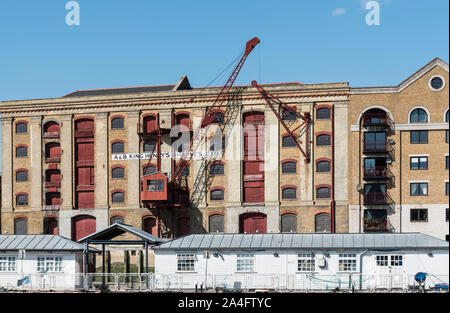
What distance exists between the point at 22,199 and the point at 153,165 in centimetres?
1373

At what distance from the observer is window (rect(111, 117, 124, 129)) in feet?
244

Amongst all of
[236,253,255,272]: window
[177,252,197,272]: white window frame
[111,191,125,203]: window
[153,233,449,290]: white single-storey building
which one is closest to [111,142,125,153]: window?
[111,191,125,203]: window

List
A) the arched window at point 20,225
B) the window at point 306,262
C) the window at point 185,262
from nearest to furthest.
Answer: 1. the window at point 306,262
2. the window at point 185,262
3. the arched window at point 20,225

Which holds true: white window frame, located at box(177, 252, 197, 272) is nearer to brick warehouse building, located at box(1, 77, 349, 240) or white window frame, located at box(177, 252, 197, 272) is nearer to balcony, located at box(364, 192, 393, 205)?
brick warehouse building, located at box(1, 77, 349, 240)

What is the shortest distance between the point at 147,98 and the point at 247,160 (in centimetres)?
1102

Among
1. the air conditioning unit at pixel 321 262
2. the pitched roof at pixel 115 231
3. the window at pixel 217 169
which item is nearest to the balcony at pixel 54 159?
the window at pixel 217 169

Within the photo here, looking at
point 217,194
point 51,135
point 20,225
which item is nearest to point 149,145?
point 217,194

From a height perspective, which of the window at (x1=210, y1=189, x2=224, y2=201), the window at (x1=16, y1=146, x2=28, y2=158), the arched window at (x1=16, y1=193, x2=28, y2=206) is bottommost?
the arched window at (x1=16, y1=193, x2=28, y2=206)

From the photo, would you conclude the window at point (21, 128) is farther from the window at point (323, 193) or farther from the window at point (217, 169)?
the window at point (323, 193)

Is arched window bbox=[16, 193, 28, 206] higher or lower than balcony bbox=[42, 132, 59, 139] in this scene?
lower

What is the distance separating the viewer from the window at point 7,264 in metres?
52.9

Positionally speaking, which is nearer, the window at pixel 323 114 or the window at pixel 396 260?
the window at pixel 396 260

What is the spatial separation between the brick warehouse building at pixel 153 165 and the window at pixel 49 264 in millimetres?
20337

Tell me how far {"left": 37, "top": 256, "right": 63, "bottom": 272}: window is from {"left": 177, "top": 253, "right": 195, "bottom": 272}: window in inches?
307
